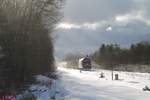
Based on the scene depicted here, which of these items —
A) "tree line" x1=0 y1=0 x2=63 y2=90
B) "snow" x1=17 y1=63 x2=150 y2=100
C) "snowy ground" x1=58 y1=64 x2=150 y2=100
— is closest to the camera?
"snow" x1=17 y1=63 x2=150 y2=100

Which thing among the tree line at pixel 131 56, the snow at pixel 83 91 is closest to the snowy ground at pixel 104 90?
the snow at pixel 83 91

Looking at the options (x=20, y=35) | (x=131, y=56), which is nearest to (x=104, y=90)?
(x=20, y=35)

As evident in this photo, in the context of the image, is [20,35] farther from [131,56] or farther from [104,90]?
[131,56]

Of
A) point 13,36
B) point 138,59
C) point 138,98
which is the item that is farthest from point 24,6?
point 138,59

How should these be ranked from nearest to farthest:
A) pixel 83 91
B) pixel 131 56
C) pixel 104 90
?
pixel 83 91
pixel 104 90
pixel 131 56

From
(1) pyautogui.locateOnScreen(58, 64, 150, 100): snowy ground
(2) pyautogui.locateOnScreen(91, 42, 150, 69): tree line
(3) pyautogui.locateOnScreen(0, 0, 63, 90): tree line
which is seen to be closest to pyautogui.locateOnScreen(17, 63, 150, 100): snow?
(1) pyautogui.locateOnScreen(58, 64, 150, 100): snowy ground

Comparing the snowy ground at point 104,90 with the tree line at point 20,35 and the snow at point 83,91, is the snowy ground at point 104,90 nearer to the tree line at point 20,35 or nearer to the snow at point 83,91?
the snow at point 83,91

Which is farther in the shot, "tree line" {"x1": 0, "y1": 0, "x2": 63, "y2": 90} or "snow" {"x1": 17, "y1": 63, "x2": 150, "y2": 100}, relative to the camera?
"tree line" {"x1": 0, "y1": 0, "x2": 63, "y2": 90}

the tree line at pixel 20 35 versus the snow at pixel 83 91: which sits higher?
the tree line at pixel 20 35

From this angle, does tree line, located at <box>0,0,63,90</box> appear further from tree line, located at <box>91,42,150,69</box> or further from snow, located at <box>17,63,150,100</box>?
tree line, located at <box>91,42,150,69</box>

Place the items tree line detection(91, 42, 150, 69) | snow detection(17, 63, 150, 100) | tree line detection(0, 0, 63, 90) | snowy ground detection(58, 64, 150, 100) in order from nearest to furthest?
snow detection(17, 63, 150, 100) < snowy ground detection(58, 64, 150, 100) < tree line detection(0, 0, 63, 90) < tree line detection(91, 42, 150, 69)

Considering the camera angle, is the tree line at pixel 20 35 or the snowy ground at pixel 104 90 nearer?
the snowy ground at pixel 104 90

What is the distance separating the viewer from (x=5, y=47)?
77.8 feet

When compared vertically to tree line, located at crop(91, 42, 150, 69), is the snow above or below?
below
